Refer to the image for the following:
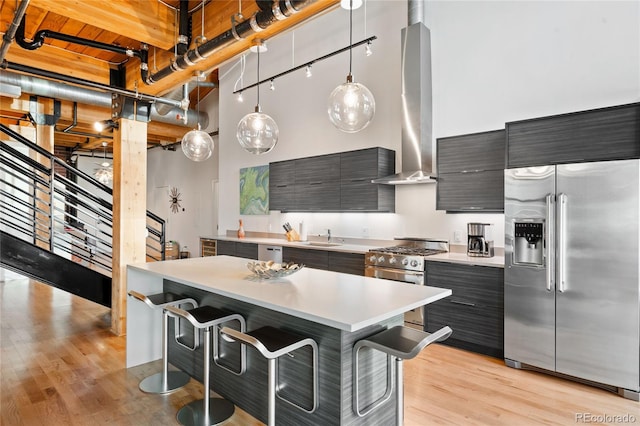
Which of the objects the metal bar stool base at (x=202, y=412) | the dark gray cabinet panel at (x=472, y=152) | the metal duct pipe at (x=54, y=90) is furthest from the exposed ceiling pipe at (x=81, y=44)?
the dark gray cabinet panel at (x=472, y=152)

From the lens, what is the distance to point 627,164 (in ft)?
9.21

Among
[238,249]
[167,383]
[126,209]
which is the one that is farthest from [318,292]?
[238,249]

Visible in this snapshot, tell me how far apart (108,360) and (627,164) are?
463 centimetres

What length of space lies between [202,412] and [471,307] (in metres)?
2.56

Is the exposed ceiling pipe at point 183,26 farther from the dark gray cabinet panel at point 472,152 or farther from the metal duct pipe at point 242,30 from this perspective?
the dark gray cabinet panel at point 472,152

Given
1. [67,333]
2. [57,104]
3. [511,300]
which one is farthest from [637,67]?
[57,104]

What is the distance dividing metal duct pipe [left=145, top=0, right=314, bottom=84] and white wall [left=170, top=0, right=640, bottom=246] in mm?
2649

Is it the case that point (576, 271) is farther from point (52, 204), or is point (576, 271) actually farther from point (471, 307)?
point (52, 204)

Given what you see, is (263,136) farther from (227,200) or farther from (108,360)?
(227,200)

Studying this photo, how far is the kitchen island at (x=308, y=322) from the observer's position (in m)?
1.93

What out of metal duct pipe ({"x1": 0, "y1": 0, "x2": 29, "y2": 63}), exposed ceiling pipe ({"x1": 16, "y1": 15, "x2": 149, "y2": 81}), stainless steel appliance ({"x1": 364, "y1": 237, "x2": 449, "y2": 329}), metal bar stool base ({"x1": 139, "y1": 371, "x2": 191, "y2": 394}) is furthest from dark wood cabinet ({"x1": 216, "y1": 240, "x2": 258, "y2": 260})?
metal duct pipe ({"x1": 0, "y1": 0, "x2": 29, "y2": 63})

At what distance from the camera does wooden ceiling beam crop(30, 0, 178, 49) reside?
9.17 feet
